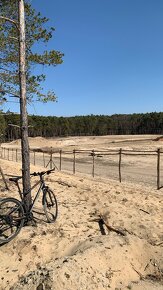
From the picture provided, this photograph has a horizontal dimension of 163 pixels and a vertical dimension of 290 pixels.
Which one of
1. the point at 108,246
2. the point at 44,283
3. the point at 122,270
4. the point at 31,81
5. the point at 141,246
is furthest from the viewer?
the point at 31,81

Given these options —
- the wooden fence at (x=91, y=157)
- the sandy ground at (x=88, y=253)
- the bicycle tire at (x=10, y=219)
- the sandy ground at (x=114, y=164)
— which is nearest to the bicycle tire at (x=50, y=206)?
the sandy ground at (x=88, y=253)

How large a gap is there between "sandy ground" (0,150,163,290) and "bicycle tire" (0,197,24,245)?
162 millimetres

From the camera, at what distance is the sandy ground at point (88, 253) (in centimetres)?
461

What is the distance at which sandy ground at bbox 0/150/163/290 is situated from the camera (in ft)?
15.1

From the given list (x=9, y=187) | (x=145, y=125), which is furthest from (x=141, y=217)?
(x=145, y=125)

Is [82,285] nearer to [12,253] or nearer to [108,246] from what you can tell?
[108,246]

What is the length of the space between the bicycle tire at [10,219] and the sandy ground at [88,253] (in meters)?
0.16

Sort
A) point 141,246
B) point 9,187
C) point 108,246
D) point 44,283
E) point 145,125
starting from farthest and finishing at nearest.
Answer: point 145,125 < point 9,187 < point 141,246 < point 108,246 < point 44,283

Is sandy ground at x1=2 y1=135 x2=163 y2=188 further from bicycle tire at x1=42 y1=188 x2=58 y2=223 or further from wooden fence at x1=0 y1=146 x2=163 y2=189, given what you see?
bicycle tire at x1=42 y1=188 x2=58 y2=223

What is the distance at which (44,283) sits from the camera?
4.37m

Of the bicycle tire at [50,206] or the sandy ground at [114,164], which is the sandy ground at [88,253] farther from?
the sandy ground at [114,164]

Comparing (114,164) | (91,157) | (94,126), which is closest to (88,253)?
(114,164)

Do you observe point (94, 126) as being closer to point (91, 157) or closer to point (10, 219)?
point (91, 157)

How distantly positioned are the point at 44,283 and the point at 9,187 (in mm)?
6954
